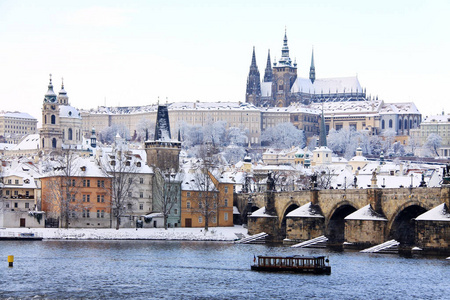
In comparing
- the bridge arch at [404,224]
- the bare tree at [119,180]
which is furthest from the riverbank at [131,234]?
the bridge arch at [404,224]

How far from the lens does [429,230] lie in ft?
254

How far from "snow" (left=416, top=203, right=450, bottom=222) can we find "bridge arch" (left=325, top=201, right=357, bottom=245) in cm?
1523

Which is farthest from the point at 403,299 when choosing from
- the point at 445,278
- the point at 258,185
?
the point at 258,185

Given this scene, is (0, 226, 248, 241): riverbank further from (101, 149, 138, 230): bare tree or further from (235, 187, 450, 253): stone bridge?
(235, 187, 450, 253): stone bridge

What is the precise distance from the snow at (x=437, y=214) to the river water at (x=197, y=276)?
3271 mm

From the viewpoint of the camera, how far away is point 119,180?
4296 inches

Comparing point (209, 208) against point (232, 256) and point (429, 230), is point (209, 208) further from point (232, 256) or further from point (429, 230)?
point (429, 230)

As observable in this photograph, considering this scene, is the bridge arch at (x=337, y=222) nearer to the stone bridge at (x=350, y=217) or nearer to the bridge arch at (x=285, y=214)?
the stone bridge at (x=350, y=217)

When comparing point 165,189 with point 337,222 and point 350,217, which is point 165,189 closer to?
point 337,222

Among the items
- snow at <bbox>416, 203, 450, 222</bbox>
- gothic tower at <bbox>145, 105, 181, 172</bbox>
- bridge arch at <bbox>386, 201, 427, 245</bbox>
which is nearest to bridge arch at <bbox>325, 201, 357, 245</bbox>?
bridge arch at <bbox>386, 201, 427, 245</bbox>

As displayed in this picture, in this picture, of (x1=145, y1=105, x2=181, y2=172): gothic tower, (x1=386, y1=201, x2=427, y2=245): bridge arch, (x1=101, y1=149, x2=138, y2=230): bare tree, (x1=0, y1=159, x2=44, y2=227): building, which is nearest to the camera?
(x1=386, y1=201, x2=427, y2=245): bridge arch

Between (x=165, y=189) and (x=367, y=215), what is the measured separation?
34.0 m

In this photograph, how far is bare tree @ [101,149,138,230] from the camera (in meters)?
108

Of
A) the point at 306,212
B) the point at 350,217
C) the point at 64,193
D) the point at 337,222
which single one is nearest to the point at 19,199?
the point at 64,193
